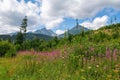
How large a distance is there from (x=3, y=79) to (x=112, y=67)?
373cm

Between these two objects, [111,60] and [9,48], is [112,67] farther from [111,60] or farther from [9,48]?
[9,48]

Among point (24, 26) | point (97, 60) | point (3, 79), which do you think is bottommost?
point (3, 79)

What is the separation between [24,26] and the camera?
6950cm

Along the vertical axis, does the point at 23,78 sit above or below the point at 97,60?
below

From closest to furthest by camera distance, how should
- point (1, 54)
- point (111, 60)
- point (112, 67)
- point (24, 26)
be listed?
1. point (112, 67)
2. point (111, 60)
3. point (1, 54)
4. point (24, 26)

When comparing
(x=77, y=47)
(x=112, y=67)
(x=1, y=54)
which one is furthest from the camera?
(x=1, y=54)

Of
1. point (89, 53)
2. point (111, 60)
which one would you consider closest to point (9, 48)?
point (89, 53)

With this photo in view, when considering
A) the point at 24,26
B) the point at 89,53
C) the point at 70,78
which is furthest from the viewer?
the point at 24,26

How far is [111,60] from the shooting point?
7.62m

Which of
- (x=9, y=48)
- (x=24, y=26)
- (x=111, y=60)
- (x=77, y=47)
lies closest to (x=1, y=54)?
(x=9, y=48)

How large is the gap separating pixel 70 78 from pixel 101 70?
0.98m

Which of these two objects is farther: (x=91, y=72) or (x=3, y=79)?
(x=3, y=79)

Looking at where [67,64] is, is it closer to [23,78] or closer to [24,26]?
[23,78]

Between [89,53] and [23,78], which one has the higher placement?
[89,53]
